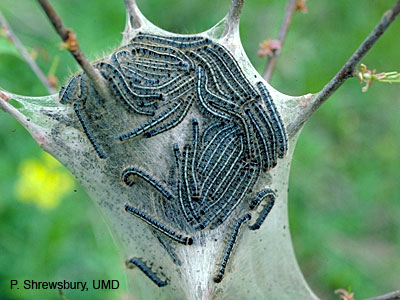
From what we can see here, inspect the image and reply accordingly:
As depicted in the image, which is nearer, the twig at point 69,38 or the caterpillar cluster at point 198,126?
the twig at point 69,38

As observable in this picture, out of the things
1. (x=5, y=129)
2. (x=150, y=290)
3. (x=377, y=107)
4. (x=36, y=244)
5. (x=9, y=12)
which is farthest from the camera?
(x=377, y=107)

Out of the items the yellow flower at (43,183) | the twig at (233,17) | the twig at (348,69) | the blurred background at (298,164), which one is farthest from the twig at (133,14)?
the yellow flower at (43,183)

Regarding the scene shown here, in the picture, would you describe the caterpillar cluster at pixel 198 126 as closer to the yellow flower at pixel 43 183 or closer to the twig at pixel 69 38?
the twig at pixel 69 38

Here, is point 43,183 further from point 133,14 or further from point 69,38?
point 69,38

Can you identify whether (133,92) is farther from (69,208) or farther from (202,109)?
(69,208)

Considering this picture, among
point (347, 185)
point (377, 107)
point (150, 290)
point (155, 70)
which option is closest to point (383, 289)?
point (347, 185)

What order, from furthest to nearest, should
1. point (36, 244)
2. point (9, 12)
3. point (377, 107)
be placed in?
point (377, 107) < point (9, 12) < point (36, 244)
